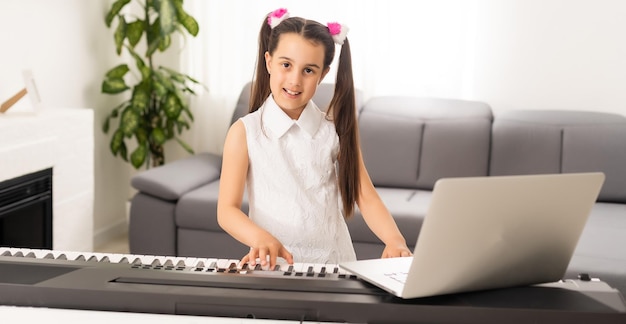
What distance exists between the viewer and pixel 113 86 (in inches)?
179

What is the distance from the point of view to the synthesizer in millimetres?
1263

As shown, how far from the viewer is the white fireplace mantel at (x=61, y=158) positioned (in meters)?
3.27

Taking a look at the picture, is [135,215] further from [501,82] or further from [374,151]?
[501,82]

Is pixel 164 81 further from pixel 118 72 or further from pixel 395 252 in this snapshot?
pixel 395 252

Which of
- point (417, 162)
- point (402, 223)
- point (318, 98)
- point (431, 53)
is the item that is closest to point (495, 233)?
point (402, 223)

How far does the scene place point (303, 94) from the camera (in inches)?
75.7

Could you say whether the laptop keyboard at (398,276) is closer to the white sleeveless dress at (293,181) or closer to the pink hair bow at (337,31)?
the white sleeveless dress at (293,181)

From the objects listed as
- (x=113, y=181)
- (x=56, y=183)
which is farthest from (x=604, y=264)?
(x=113, y=181)

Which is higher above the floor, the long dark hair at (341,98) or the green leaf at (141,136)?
the long dark hair at (341,98)

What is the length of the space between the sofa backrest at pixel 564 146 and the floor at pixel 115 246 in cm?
200

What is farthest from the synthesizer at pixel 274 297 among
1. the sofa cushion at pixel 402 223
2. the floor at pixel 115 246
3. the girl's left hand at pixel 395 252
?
the floor at pixel 115 246

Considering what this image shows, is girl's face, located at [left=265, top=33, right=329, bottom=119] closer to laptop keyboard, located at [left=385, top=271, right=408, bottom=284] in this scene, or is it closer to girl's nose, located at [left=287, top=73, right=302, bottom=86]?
girl's nose, located at [left=287, top=73, right=302, bottom=86]

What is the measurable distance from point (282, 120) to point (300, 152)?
0.31ft

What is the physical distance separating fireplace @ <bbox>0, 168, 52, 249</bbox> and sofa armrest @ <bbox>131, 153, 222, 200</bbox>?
50 centimetres
